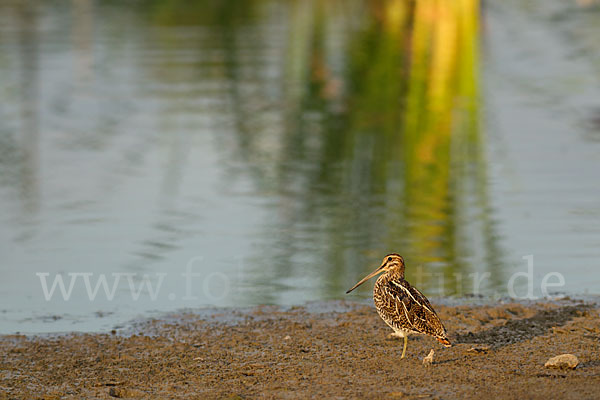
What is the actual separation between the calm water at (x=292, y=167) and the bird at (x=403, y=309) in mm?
1429

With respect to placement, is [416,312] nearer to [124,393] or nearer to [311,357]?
[311,357]

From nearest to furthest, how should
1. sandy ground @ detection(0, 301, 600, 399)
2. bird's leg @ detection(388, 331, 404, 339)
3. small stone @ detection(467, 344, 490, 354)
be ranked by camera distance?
sandy ground @ detection(0, 301, 600, 399)
small stone @ detection(467, 344, 490, 354)
bird's leg @ detection(388, 331, 404, 339)

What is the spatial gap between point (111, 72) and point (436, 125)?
7.95 m

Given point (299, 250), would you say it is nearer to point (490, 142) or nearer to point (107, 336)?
point (107, 336)

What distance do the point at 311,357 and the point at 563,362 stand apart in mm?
1512

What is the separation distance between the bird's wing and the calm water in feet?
5.35

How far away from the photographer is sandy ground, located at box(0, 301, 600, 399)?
591cm

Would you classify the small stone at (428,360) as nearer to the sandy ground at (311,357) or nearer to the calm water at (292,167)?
the sandy ground at (311,357)

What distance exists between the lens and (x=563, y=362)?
6027 millimetres

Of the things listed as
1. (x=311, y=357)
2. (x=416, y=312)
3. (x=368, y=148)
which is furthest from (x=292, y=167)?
(x=416, y=312)

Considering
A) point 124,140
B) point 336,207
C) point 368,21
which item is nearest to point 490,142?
point 336,207

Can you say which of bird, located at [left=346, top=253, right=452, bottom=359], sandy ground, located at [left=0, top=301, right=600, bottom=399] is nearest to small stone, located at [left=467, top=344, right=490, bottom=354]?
sandy ground, located at [left=0, top=301, right=600, bottom=399]

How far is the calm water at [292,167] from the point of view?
342 inches

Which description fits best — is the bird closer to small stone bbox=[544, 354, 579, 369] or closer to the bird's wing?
the bird's wing
